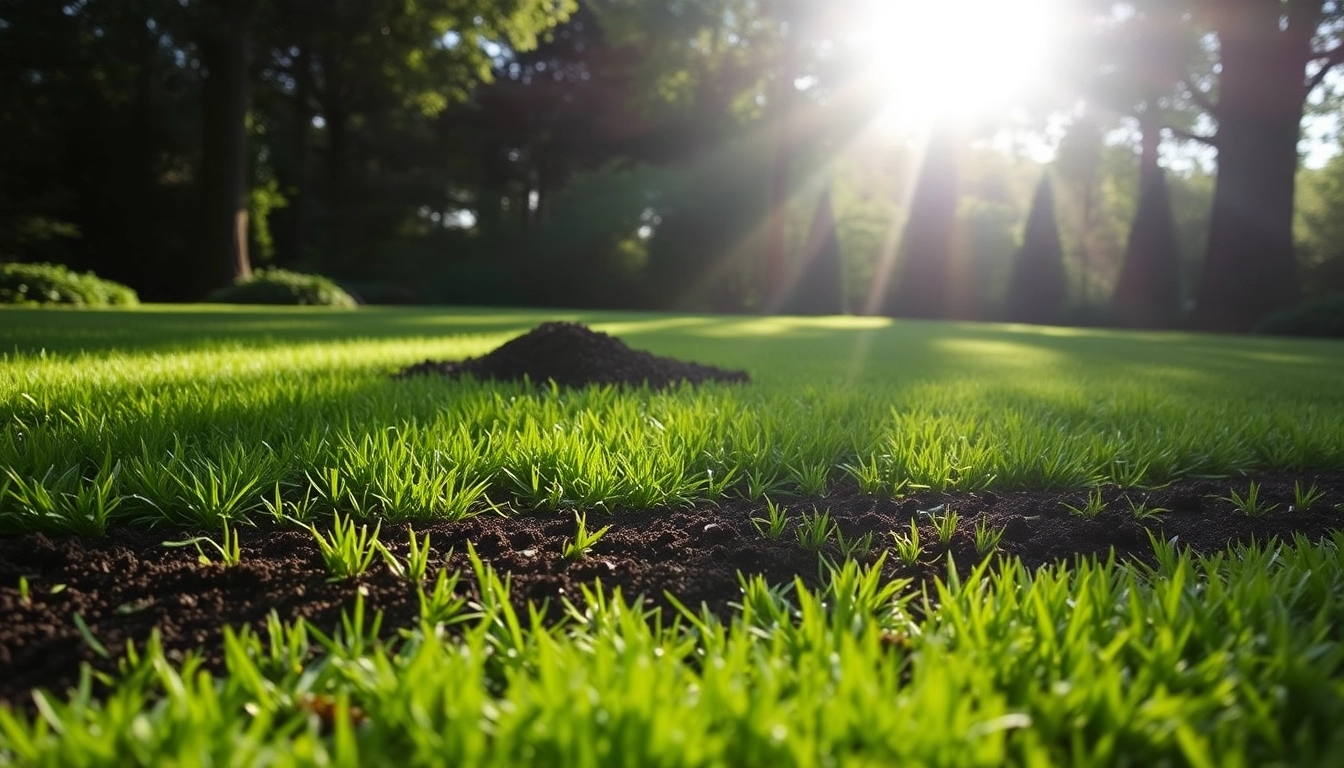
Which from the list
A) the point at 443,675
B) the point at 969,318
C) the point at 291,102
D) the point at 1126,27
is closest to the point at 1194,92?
the point at 1126,27

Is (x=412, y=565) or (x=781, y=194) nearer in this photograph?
(x=412, y=565)

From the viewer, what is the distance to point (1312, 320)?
52.1ft

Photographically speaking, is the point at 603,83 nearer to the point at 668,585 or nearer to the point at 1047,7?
the point at 1047,7

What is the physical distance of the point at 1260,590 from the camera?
53.0 inches

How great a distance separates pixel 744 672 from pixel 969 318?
25.1 metres

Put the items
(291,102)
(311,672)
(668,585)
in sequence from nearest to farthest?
(311,672)
(668,585)
(291,102)

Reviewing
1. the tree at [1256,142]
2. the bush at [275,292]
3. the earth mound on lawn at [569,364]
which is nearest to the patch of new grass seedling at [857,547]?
the earth mound on lawn at [569,364]

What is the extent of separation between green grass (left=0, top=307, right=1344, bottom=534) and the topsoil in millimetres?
103

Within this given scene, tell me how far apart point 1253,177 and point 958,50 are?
7.42m

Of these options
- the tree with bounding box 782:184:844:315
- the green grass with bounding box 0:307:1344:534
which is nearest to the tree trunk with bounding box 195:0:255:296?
the green grass with bounding box 0:307:1344:534

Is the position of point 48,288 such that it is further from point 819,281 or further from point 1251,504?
point 819,281

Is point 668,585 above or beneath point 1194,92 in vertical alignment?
beneath

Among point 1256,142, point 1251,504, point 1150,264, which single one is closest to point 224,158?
point 1251,504

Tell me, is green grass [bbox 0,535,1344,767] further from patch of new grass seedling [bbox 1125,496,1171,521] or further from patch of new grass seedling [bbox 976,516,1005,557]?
patch of new grass seedling [bbox 1125,496,1171,521]
